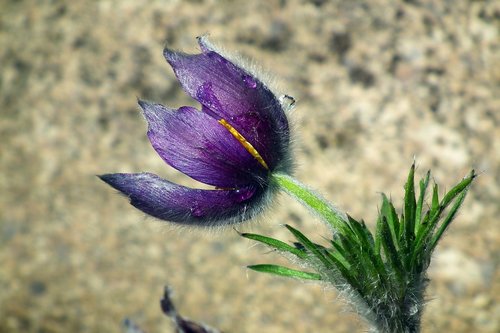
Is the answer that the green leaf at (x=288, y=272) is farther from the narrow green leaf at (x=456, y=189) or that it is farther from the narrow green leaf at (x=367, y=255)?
the narrow green leaf at (x=456, y=189)

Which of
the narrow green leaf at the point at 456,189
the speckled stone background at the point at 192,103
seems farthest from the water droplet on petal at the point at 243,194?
the speckled stone background at the point at 192,103

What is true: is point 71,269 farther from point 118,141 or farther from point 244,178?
point 244,178

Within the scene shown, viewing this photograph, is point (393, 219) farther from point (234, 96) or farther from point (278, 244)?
point (234, 96)

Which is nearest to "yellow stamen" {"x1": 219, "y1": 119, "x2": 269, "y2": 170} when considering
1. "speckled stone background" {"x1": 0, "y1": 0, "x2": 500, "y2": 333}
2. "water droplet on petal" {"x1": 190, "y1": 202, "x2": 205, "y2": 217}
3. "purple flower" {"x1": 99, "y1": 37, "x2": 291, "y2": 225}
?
→ "purple flower" {"x1": 99, "y1": 37, "x2": 291, "y2": 225}

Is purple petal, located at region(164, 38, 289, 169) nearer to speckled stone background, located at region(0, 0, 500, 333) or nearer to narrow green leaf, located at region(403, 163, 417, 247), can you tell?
narrow green leaf, located at region(403, 163, 417, 247)

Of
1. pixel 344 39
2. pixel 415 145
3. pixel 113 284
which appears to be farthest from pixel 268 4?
pixel 113 284

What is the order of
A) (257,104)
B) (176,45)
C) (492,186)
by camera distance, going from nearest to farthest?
(257,104) → (492,186) → (176,45)

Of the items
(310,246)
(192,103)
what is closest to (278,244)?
(310,246)
